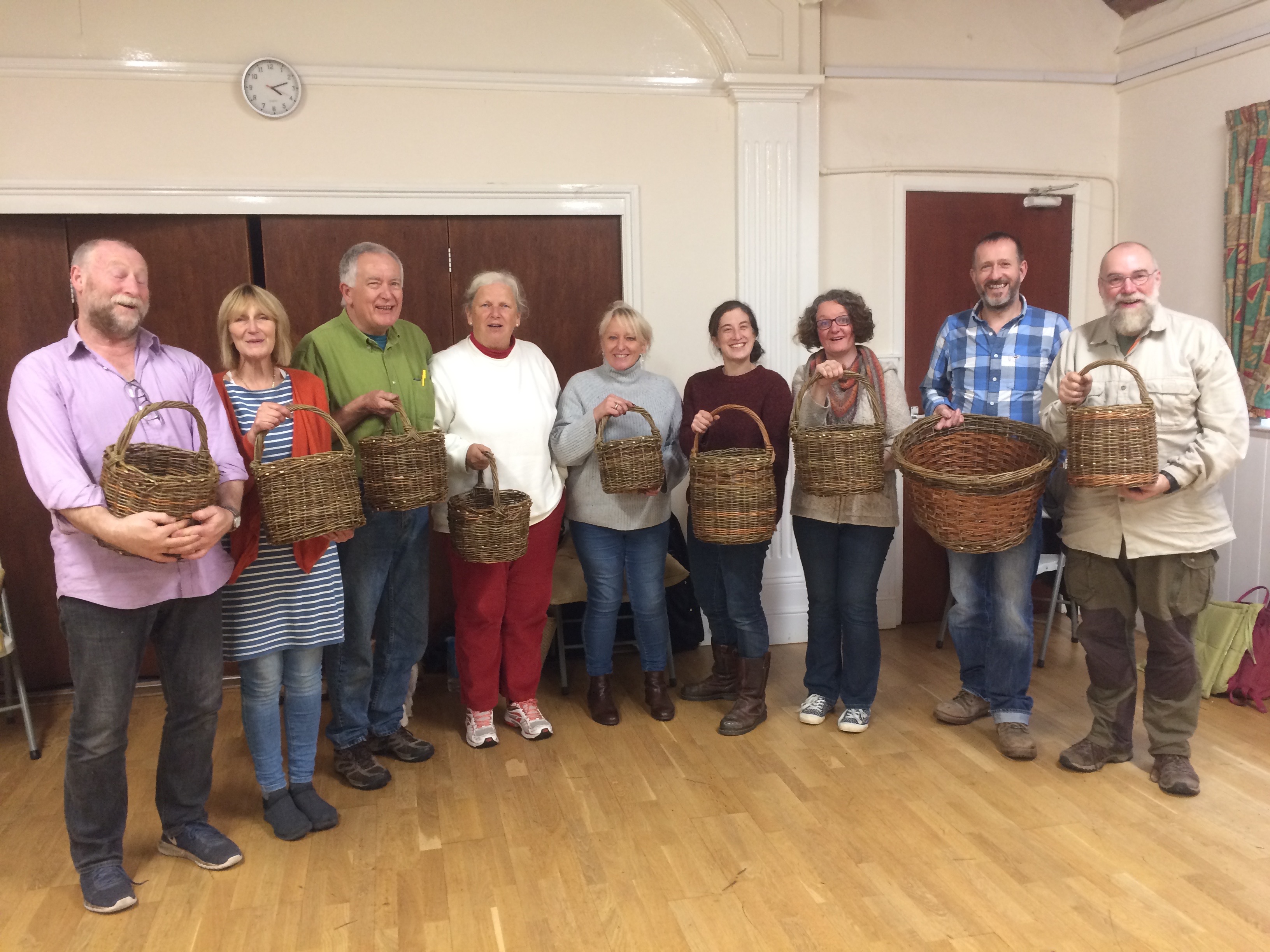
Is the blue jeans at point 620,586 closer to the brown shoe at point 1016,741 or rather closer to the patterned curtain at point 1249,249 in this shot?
the brown shoe at point 1016,741

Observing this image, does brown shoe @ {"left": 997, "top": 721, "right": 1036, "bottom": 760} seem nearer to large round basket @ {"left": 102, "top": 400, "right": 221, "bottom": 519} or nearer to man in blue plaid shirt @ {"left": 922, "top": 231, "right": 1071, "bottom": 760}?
man in blue plaid shirt @ {"left": 922, "top": 231, "right": 1071, "bottom": 760}

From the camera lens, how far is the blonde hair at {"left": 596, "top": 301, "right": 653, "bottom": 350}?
316cm

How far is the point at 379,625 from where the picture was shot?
308cm

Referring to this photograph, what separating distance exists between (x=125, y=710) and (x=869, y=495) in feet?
7.10

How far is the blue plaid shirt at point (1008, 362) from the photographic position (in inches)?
118

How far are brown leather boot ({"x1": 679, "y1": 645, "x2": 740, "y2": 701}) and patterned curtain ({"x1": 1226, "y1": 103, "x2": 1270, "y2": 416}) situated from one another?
2377mm

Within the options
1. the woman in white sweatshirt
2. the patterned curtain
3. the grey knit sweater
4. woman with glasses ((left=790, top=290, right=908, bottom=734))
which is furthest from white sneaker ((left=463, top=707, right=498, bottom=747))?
the patterned curtain

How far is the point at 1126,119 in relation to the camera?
451 cm

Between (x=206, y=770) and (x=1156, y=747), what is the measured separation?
8.96 ft

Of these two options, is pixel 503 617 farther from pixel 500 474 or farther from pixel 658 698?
pixel 658 698

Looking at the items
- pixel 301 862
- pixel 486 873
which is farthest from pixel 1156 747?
pixel 301 862

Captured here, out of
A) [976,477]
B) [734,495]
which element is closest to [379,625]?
[734,495]

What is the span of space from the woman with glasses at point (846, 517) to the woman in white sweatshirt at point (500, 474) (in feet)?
2.76

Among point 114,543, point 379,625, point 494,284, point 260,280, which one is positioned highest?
point 260,280
